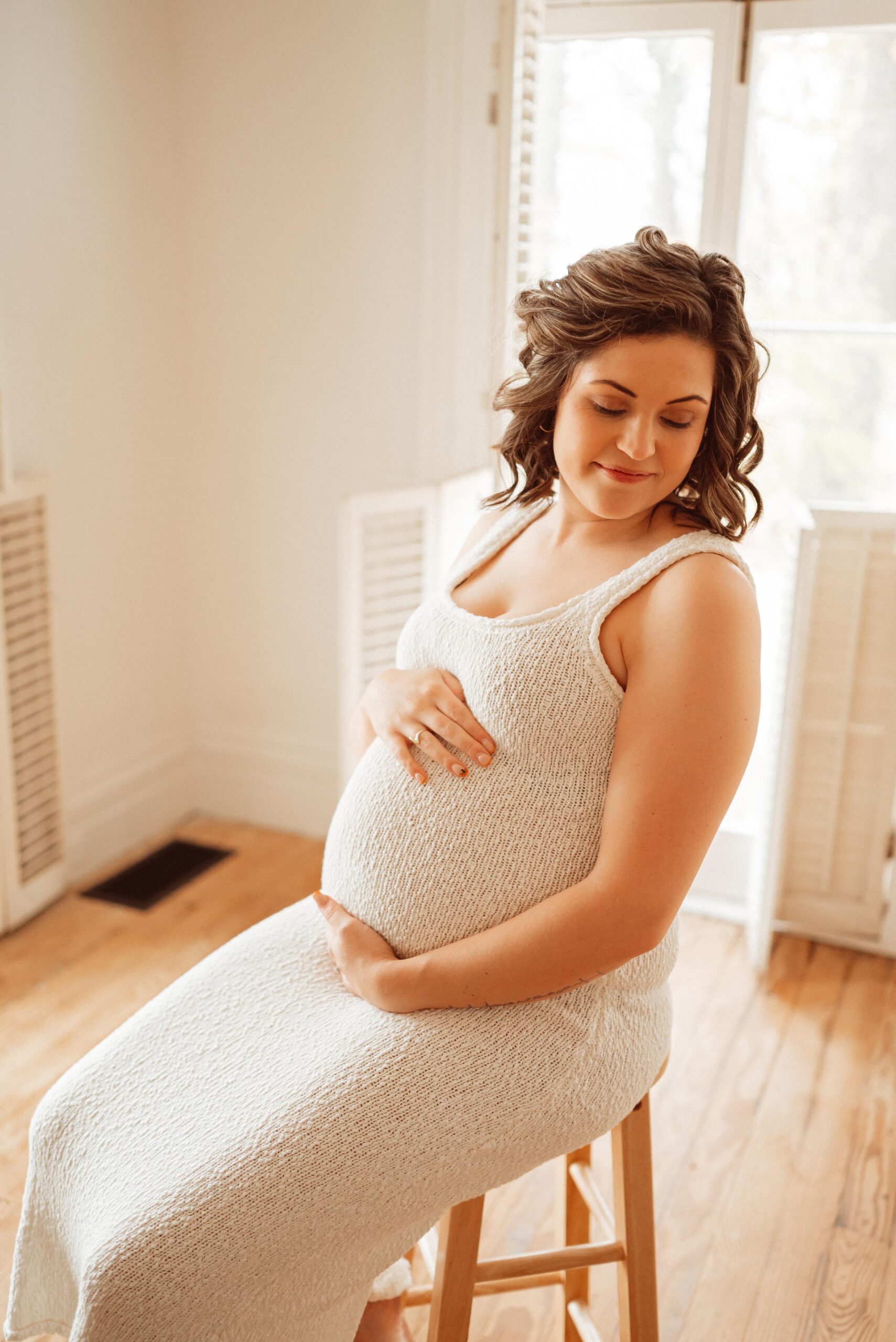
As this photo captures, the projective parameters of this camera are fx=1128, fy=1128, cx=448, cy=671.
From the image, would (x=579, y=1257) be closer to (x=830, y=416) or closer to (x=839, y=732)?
(x=839, y=732)

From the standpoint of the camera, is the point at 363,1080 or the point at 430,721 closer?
the point at 363,1080

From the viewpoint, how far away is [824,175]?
7.70 ft

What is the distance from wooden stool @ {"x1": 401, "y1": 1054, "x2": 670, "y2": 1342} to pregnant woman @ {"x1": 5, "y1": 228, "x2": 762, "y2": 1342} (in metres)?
0.10

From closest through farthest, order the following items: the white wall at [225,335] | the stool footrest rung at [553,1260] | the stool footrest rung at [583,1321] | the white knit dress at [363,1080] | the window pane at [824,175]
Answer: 1. the white knit dress at [363,1080]
2. the stool footrest rung at [553,1260]
3. the stool footrest rung at [583,1321]
4. the window pane at [824,175]
5. the white wall at [225,335]

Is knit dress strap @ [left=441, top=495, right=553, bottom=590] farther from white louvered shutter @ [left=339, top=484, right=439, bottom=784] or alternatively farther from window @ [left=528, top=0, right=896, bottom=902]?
window @ [left=528, top=0, right=896, bottom=902]

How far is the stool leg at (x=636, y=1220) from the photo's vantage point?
1.25m

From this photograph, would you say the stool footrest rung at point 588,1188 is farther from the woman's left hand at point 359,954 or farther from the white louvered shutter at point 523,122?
the white louvered shutter at point 523,122

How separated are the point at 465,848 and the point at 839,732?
152 cm

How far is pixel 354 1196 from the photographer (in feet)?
3.26

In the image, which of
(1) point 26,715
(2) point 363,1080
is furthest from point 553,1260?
(1) point 26,715

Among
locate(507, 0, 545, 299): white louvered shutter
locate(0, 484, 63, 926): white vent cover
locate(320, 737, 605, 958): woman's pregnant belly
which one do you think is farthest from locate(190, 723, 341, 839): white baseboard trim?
locate(320, 737, 605, 958): woman's pregnant belly

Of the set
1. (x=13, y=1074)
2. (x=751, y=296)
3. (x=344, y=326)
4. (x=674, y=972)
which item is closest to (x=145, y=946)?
(x=13, y=1074)

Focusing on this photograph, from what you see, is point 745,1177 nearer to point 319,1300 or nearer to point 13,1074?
point 319,1300

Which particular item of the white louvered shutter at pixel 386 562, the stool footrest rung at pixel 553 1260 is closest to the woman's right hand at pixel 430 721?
the stool footrest rung at pixel 553 1260
